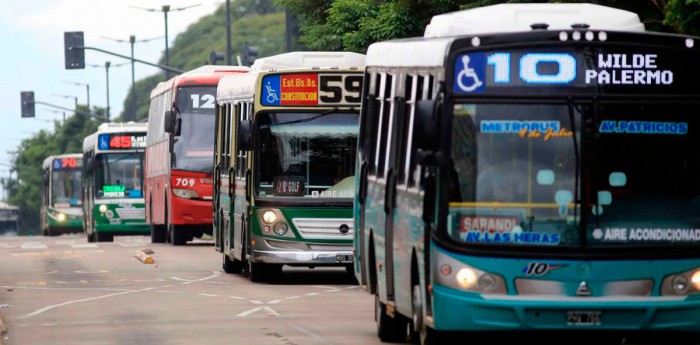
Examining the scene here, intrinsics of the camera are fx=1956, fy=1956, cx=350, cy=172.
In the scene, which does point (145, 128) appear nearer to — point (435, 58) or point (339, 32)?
point (339, 32)

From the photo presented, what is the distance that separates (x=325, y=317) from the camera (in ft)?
65.2

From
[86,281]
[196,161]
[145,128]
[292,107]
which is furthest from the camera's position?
[145,128]

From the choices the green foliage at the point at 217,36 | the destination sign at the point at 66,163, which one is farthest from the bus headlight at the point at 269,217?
the green foliage at the point at 217,36

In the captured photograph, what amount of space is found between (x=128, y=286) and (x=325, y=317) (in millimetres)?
7054

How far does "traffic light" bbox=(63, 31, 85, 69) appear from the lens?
204ft

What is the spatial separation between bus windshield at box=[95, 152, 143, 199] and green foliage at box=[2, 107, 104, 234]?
303 ft

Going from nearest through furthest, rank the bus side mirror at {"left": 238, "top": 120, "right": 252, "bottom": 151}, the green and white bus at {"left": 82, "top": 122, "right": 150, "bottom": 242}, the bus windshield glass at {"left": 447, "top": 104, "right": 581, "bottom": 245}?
the bus windshield glass at {"left": 447, "top": 104, "right": 581, "bottom": 245} < the bus side mirror at {"left": 238, "top": 120, "right": 252, "bottom": 151} < the green and white bus at {"left": 82, "top": 122, "right": 150, "bottom": 242}

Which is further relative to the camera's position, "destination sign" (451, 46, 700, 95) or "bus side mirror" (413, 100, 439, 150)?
"destination sign" (451, 46, 700, 95)

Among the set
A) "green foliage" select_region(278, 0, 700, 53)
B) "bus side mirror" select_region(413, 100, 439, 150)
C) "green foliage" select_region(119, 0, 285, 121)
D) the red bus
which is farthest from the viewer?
"green foliage" select_region(119, 0, 285, 121)

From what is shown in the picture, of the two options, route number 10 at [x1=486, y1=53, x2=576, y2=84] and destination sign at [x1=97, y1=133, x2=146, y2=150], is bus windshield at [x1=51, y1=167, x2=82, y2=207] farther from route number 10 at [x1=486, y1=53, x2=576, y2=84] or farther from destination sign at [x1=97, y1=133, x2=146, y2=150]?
route number 10 at [x1=486, y1=53, x2=576, y2=84]

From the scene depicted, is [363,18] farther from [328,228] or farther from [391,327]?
[391,327]

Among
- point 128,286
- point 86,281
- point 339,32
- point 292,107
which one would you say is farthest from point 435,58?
point 339,32

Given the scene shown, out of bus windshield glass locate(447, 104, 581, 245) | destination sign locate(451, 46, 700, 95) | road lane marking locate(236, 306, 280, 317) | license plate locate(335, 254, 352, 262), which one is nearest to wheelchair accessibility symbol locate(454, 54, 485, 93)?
destination sign locate(451, 46, 700, 95)

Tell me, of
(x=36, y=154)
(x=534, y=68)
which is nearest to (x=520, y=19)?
(x=534, y=68)
